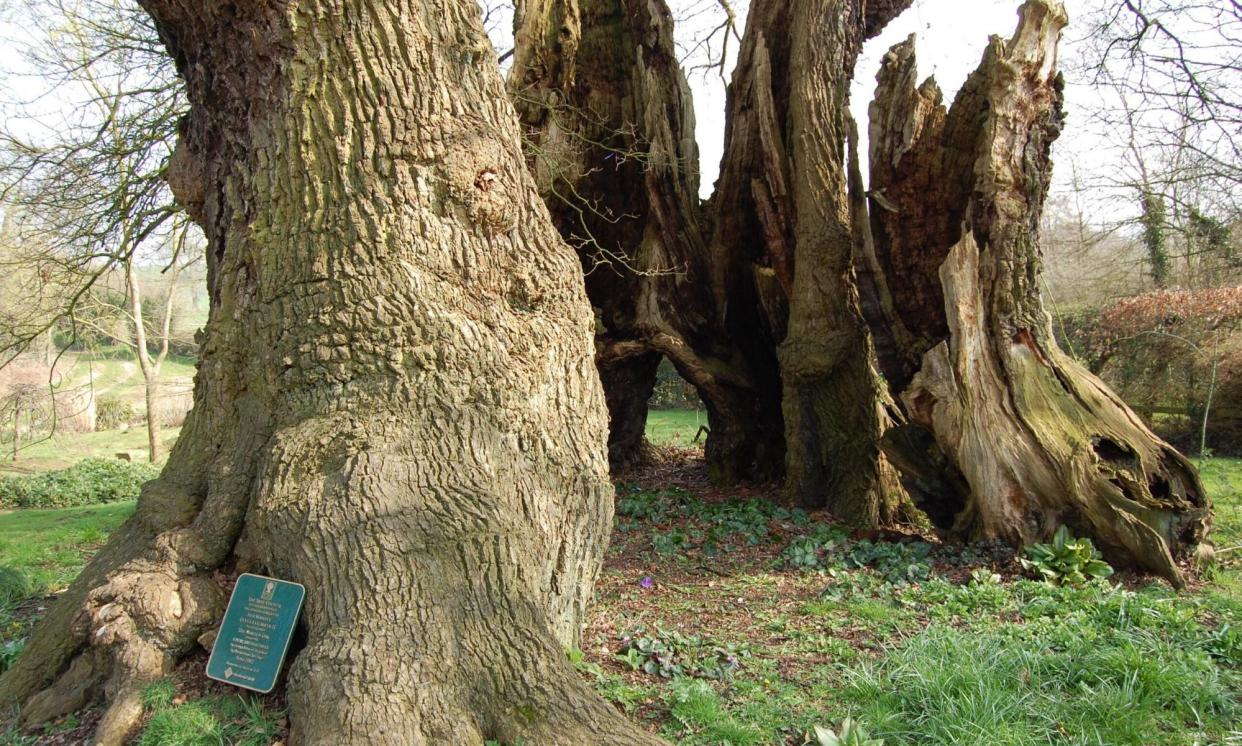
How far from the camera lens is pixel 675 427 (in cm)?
1552

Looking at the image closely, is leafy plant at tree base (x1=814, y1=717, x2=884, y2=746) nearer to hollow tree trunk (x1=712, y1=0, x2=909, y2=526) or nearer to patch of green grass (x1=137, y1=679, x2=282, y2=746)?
patch of green grass (x1=137, y1=679, x2=282, y2=746)

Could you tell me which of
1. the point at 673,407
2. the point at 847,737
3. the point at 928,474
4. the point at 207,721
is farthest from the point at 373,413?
the point at 673,407

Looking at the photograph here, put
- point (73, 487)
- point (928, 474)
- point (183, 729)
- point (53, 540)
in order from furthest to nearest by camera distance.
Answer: point (73, 487)
point (53, 540)
point (928, 474)
point (183, 729)

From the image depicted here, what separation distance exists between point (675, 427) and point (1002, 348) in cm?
996

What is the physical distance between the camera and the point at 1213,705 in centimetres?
338

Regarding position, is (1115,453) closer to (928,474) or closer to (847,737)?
(928,474)

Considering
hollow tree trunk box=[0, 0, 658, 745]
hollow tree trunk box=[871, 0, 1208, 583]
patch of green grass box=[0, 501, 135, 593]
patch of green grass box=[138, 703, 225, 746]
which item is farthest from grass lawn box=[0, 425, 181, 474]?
hollow tree trunk box=[871, 0, 1208, 583]

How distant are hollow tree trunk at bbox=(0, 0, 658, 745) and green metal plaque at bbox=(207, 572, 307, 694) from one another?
0.12 m

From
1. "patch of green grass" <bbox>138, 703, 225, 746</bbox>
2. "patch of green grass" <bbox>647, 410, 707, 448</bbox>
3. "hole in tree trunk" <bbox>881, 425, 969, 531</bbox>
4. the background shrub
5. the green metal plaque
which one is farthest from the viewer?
"patch of green grass" <bbox>647, 410, 707, 448</bbox>

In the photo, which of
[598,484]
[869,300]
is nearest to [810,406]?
[869,300]

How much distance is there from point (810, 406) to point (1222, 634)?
12.8ft

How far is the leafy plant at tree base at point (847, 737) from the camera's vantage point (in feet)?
9.75

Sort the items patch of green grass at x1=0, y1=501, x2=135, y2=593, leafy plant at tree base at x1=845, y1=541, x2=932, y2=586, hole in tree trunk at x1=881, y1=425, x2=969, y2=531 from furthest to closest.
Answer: hole in tree trunk at x1=881, y1=425, x2=969, y2=531, patch of green grass at x1=0, y1=501, x2=135, y2=593, leafy plant at tree base at x1=845, y1=541, x2=932, y2=586

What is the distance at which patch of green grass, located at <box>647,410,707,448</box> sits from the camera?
13023mm
